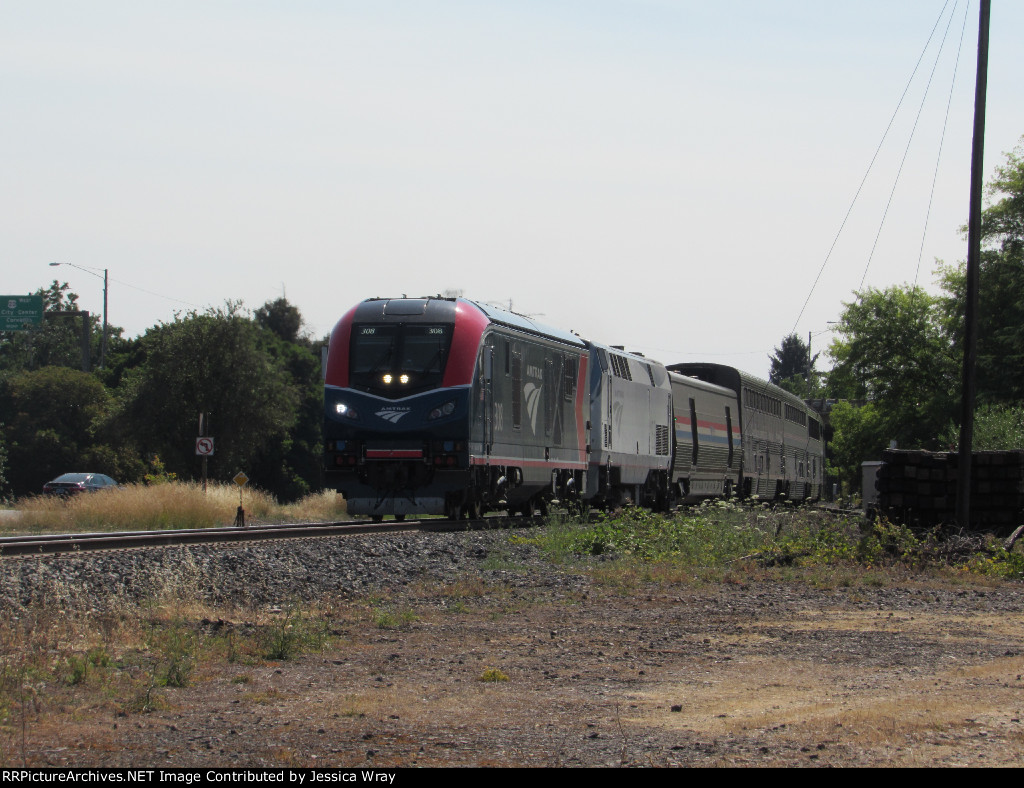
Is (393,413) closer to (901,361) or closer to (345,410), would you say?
(345,410)

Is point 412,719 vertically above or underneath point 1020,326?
underneath

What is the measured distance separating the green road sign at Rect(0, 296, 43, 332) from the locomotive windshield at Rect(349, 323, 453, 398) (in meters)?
30.3

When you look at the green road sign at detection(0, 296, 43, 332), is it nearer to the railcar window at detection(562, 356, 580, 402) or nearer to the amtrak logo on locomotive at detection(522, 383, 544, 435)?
the railcar window at detection(562, 356, 580, 402)

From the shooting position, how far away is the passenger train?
1956 centimetres

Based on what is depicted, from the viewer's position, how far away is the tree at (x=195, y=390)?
51.0 m

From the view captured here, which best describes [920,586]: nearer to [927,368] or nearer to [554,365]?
[554,365]

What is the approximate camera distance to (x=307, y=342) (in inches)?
4021

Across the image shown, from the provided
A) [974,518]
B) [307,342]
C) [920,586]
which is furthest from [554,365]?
[307,342]

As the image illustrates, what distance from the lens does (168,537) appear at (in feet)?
51.3

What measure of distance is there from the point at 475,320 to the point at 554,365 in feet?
12.2

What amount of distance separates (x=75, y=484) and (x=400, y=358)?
21086 millimetres

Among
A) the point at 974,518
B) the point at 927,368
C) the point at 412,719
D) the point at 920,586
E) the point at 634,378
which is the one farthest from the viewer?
the point at 927,368

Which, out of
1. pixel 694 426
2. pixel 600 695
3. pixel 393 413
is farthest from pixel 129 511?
pixel 600 695

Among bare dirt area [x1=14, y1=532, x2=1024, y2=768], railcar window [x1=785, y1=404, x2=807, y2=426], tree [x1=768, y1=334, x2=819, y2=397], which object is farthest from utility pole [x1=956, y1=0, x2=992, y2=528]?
tree [x1=768, y1=334, x2=819, y2=397]
